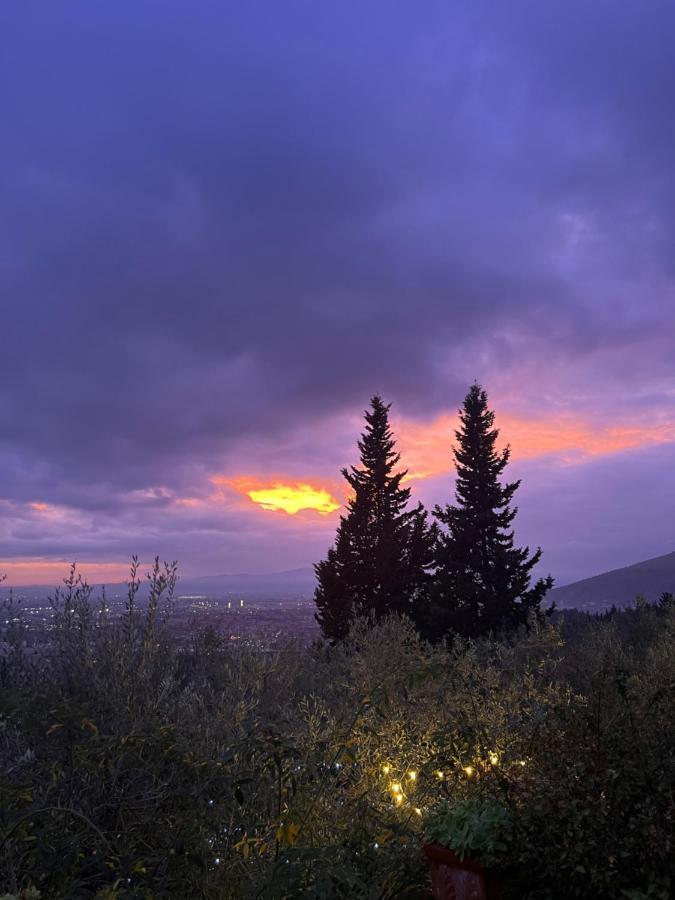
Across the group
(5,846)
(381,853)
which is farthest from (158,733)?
(381,853)

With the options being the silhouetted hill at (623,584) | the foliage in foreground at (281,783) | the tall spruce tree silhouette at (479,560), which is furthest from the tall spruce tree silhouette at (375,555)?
the silhouetted hill at (623,584)

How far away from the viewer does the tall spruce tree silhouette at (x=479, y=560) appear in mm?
23969

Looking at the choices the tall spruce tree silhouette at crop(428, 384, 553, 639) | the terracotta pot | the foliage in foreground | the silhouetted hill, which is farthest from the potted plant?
the silhouetted hill

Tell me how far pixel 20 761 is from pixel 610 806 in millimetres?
3678

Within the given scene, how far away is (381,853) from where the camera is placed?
4559 mm

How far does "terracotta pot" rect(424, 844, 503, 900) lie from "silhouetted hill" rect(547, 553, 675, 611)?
248ft

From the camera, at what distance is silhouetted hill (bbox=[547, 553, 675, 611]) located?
77.9 m

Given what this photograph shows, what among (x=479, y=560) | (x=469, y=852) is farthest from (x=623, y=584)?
(x=469, y=852)

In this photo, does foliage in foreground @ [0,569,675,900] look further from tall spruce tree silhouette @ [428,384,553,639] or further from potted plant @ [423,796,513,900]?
tall spruce tree silhouette @ [428,384,553,639]

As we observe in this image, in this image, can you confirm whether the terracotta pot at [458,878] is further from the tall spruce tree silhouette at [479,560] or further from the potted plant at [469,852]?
the tall spruce tree silhouette at [479,560]

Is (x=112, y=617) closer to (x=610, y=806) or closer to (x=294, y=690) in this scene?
(x=610, y=806)

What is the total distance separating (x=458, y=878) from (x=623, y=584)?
293ft

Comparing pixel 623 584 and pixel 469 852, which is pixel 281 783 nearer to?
pixel 469 852

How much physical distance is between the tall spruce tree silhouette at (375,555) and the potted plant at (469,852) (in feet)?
69.3
